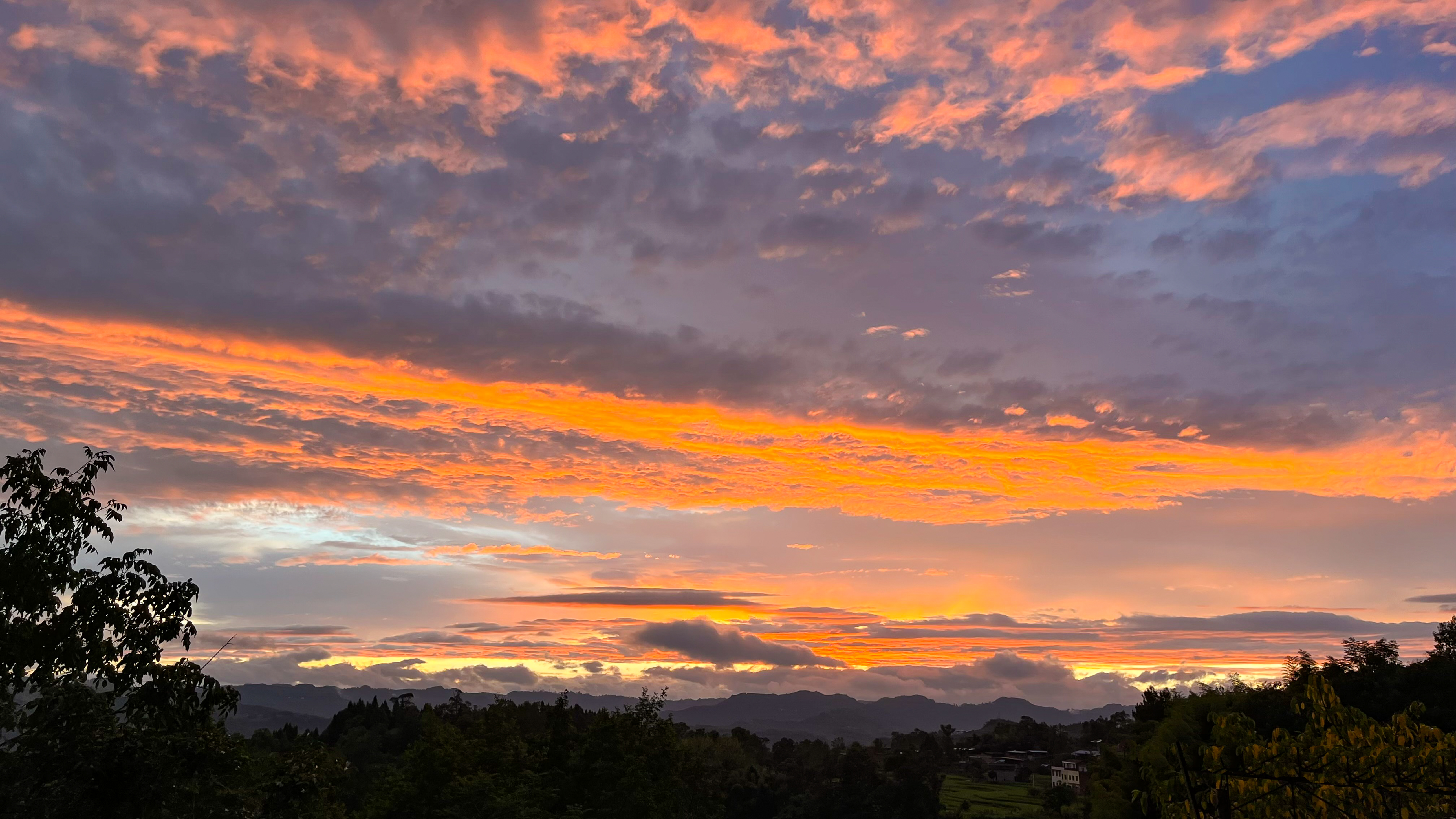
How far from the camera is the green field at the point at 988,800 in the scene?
10650 centimetres

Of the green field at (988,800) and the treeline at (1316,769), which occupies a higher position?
the treeline at (1316,769)

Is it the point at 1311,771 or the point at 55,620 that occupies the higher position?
the point at 55,620

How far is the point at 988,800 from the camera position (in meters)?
123

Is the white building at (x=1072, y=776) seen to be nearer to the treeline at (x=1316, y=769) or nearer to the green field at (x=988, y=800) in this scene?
the green field at (x=988, y=800)

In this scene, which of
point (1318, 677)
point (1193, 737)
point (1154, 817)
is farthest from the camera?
point (1193, 737)

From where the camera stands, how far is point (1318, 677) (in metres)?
10.9

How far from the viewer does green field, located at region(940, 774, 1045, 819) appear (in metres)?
106

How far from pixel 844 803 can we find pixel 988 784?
5992cm

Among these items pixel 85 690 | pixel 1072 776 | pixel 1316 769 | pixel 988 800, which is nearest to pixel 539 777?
pixel 85 690

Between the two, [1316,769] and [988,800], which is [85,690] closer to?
[1316,769]

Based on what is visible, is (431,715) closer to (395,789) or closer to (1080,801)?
(395,789)

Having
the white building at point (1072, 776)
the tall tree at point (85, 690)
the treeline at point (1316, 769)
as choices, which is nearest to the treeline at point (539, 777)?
the tall tree at point (85, 690)

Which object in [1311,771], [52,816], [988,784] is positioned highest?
[1311,771]

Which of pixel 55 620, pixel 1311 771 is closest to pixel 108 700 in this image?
pixel 55 620
